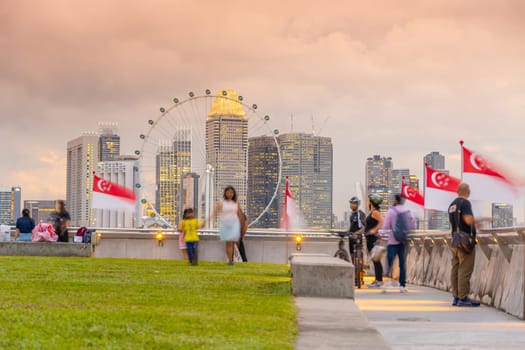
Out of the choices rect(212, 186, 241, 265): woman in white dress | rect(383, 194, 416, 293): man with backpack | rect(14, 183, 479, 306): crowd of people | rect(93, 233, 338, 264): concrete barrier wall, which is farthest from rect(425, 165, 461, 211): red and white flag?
rect(383, 194, 416, 293): man with backpack

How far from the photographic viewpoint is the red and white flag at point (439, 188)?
Result: 4112cm

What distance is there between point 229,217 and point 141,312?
628 inches

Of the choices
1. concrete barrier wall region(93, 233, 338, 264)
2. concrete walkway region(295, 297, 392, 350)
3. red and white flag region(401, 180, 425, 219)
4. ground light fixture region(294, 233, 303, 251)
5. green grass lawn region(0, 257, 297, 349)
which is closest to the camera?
green grass lawn region(0, 257, 297, 349)

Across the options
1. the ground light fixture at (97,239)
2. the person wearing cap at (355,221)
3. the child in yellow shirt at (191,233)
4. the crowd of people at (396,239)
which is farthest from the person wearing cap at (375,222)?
the ground light fixture at (97,239)

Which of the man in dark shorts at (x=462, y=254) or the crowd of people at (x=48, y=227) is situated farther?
the crowd of people at (x=48, y=227)

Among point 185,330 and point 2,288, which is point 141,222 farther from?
point 185,330

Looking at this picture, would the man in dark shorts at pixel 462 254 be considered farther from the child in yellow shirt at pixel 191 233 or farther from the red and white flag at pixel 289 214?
the red and white flag at pixel 289 214

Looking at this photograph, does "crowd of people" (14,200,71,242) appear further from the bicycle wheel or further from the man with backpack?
the man with backpack

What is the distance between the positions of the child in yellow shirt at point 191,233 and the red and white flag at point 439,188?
1299 centimetres

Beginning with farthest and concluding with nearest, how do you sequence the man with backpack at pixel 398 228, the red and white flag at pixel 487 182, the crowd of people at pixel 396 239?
the red and white flag at pixel 487 182, the man with backpack at pixel 398 228, the crowd of people at pixel 396 239

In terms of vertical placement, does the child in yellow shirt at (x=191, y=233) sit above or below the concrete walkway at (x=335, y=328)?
above

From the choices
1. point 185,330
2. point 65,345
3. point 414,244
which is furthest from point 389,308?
point 414,244

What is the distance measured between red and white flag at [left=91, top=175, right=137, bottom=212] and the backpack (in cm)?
2554

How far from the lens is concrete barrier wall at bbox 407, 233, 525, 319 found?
1638 cm
